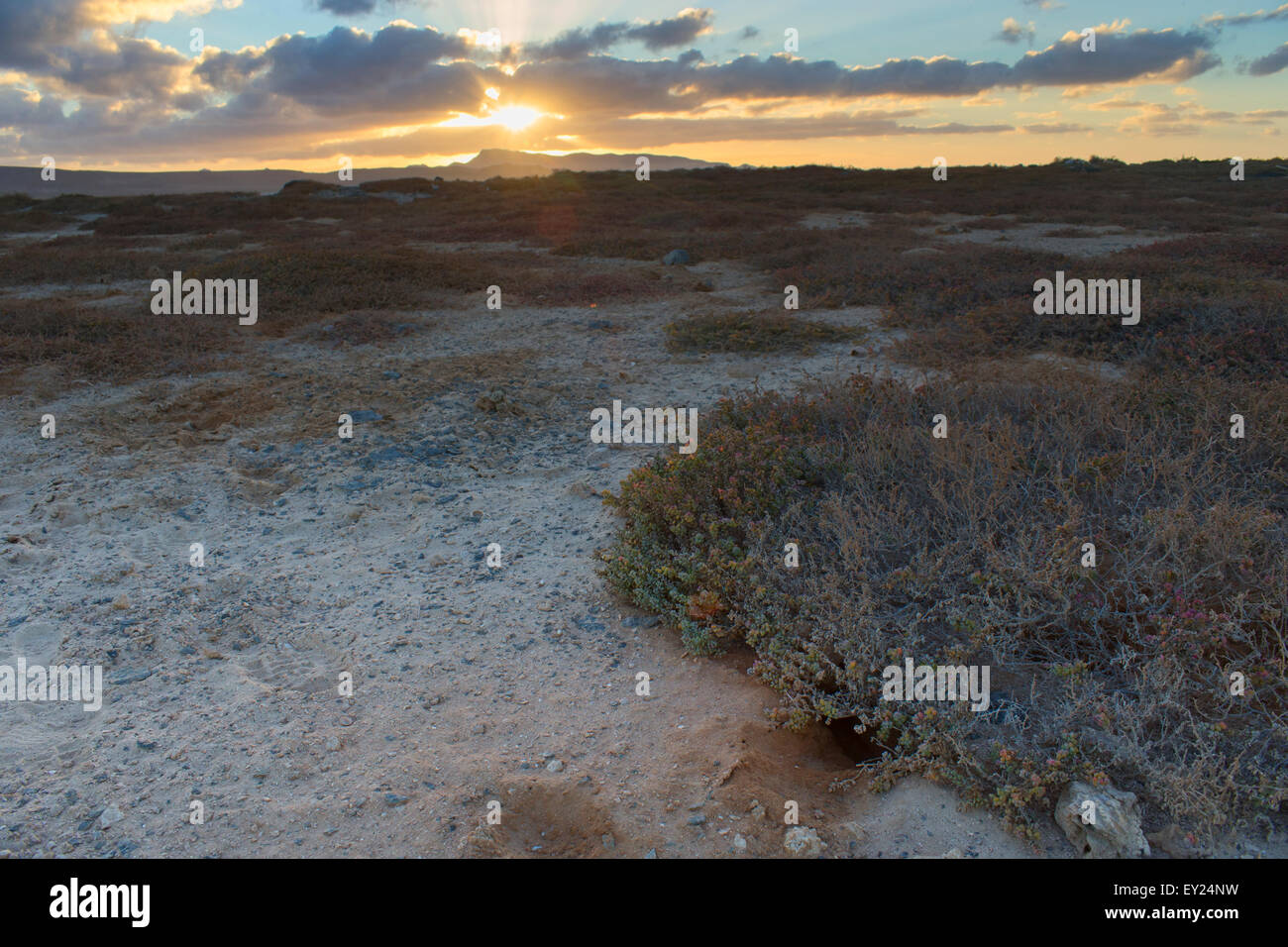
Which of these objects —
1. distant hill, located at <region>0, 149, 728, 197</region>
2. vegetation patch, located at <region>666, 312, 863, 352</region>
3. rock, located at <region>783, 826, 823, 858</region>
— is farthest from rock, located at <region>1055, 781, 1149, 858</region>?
distant hill, located at <region>0, 149, 728, 197</region>

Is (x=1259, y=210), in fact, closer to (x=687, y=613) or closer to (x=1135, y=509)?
(x=1135, y=509)

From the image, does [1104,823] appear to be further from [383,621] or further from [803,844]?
[383,621]

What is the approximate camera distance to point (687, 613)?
468cm

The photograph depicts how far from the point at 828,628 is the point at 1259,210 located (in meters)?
29.3

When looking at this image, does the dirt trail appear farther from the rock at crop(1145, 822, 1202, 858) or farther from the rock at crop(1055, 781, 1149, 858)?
the rock at crop(1145, 822, 1202, 858)

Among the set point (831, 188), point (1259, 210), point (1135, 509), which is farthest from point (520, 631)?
point (831, 188)

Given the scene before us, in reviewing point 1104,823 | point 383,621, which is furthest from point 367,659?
point 1104,823

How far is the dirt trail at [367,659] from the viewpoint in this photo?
3.28 metres

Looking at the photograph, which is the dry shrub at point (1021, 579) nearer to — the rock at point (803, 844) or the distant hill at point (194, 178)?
the rock at point (803, 844)

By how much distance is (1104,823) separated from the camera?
2.95 m

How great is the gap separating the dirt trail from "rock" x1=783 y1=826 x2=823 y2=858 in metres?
0.05

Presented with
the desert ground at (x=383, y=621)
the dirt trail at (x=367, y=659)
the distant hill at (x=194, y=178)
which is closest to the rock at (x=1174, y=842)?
the desert ground at (x=383, y=621)

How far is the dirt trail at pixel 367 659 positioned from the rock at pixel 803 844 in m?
0.05
